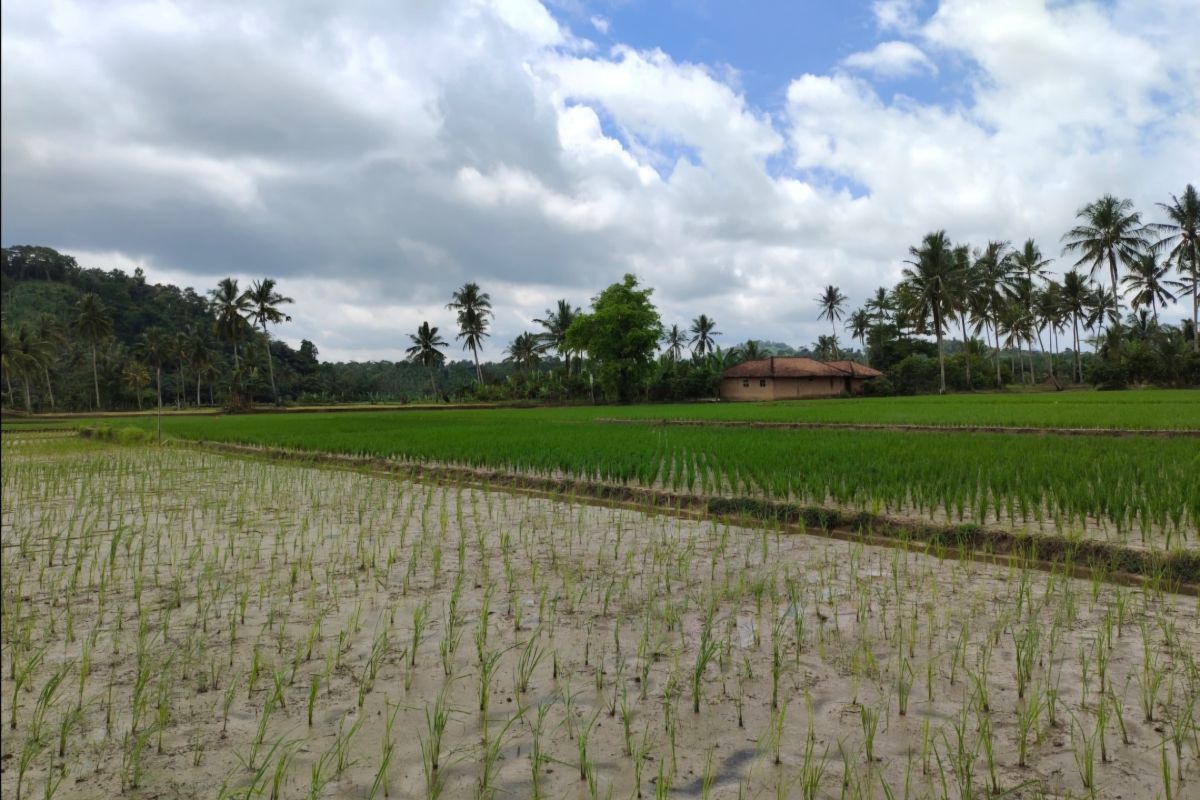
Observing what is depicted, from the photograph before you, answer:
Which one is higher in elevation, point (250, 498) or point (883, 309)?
point (883, 309)

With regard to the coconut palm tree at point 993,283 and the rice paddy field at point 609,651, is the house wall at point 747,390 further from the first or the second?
the rice paddy field at point 609,651

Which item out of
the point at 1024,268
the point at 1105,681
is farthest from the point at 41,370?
the point at 1024,268

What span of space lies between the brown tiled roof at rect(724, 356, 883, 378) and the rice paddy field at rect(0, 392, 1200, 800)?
33.0m

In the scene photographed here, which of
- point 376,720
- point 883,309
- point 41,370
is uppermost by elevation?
point 883,309

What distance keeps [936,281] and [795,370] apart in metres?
8.57

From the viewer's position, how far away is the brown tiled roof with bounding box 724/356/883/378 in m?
40.0

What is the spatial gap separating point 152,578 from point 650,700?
3719mm

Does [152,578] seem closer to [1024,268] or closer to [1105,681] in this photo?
[1105,681]

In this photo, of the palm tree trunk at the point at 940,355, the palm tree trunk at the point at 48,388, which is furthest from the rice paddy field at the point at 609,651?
the palm tree trunk at the point at 48,388

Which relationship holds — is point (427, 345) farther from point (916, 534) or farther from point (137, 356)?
point (916, 534)

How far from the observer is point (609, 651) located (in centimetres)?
352

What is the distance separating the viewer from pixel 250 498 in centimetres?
825

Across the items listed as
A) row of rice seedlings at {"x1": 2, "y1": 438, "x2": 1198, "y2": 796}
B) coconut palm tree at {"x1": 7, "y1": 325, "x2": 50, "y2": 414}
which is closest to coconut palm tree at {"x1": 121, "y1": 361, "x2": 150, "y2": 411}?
coconut palm tree at {"x1": 7, "y1": 325, "x2": 50, "y2": 414}

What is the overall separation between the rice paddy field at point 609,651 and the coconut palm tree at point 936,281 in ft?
109
